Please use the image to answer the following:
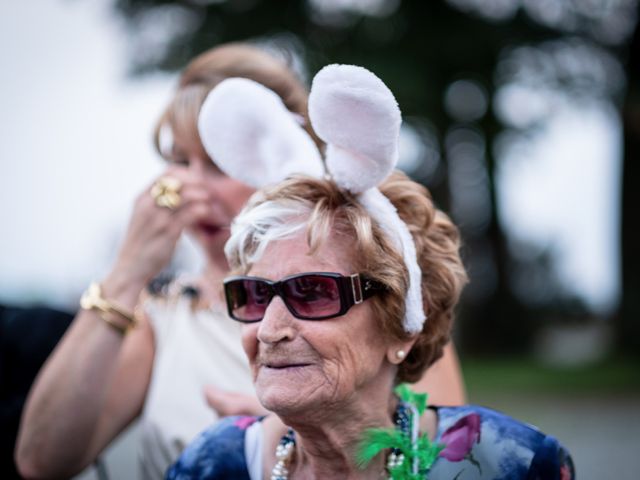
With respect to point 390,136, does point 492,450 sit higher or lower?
lower

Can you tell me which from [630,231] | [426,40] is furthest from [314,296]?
[630,231]

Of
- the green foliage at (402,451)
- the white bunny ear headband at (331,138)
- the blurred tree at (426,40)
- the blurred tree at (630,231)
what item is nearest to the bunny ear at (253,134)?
the white bunny ear headband at (331,138)

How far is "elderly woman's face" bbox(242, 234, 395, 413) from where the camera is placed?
6.31 feet

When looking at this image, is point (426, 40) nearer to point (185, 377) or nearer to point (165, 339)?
point (165, 339)

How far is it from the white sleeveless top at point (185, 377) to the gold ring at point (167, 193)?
1.34 feet

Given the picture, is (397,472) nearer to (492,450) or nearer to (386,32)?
(492,450)

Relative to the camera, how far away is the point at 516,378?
12797 mm

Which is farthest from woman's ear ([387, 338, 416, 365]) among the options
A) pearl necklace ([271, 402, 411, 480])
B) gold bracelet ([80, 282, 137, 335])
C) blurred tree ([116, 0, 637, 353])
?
blurred tree ([116, 0, 637, 353])

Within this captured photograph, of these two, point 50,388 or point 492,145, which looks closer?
point 50,388

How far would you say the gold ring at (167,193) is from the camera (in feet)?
8.46

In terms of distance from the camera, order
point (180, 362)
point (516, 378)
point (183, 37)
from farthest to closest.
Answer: point (183, 37) < point (516, 378) < point (180, 362)

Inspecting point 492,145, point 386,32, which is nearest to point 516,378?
point 492,145

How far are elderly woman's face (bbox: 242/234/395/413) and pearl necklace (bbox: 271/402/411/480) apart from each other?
177 mm

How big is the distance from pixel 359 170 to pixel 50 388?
46.9 inches
